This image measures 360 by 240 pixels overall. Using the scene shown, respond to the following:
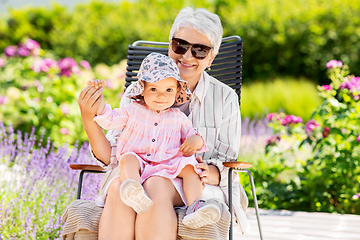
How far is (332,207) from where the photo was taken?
4.17 meters

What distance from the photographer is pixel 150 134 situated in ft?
6.81

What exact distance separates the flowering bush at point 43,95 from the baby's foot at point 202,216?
12.1 ft

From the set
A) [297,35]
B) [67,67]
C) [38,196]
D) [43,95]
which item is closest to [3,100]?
[43,95]

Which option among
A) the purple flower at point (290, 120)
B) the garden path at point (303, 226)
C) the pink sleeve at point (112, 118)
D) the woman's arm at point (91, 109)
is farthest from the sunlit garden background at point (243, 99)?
the pink sleeve at point (112, 118)

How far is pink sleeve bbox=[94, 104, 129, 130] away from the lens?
6.48 feet

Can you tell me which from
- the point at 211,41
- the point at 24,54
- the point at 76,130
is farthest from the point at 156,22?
the point at 211,41

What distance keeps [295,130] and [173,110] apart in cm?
261

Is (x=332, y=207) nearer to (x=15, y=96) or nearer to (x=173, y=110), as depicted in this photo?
→ (x=173, y=110)

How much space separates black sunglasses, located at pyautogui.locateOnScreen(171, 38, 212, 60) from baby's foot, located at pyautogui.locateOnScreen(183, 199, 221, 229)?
1.00 m

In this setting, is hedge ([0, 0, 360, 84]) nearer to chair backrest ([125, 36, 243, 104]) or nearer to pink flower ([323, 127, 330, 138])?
pink flower ([323, 127, 330, 138])

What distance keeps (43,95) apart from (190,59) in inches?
141

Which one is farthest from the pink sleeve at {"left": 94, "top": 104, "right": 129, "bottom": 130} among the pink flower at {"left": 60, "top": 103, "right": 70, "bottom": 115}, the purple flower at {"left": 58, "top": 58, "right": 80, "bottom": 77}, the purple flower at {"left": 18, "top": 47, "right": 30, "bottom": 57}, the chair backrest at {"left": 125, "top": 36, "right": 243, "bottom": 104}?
the purple flower at {"left": 18, "top": 47, "right": 30, "bottom": 57}

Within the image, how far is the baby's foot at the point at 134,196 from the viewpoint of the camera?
66.4 inches

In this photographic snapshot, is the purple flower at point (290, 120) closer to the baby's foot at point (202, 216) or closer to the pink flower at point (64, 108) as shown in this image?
the pink flower at point (64, 108)
